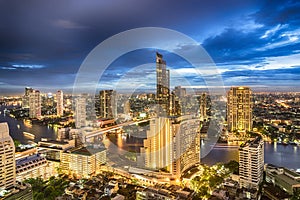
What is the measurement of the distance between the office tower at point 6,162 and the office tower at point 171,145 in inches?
77.7

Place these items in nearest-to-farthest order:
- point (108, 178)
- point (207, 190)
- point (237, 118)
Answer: point (207, 190), point (108, 178), point (237, 118)

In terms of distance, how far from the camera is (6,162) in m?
3.03

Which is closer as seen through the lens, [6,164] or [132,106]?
[6,164]

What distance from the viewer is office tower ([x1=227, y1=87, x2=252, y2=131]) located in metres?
7.43

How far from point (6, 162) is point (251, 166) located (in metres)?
3.42

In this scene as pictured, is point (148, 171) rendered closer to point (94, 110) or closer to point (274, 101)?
point (94, 110)

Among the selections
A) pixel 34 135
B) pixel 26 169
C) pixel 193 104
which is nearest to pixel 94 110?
pixel 34 135

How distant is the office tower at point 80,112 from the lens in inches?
307

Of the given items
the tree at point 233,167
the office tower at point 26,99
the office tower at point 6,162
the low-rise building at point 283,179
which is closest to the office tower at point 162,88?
the tree at point 233,167

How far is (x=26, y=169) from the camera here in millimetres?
3477

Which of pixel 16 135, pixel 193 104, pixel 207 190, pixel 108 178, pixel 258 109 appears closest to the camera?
pixel 207 190

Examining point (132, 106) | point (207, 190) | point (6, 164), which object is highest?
point (132, 106)

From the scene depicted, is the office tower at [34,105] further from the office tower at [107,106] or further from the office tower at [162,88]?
the office tower at [162,88]

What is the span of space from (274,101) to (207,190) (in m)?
8.14
